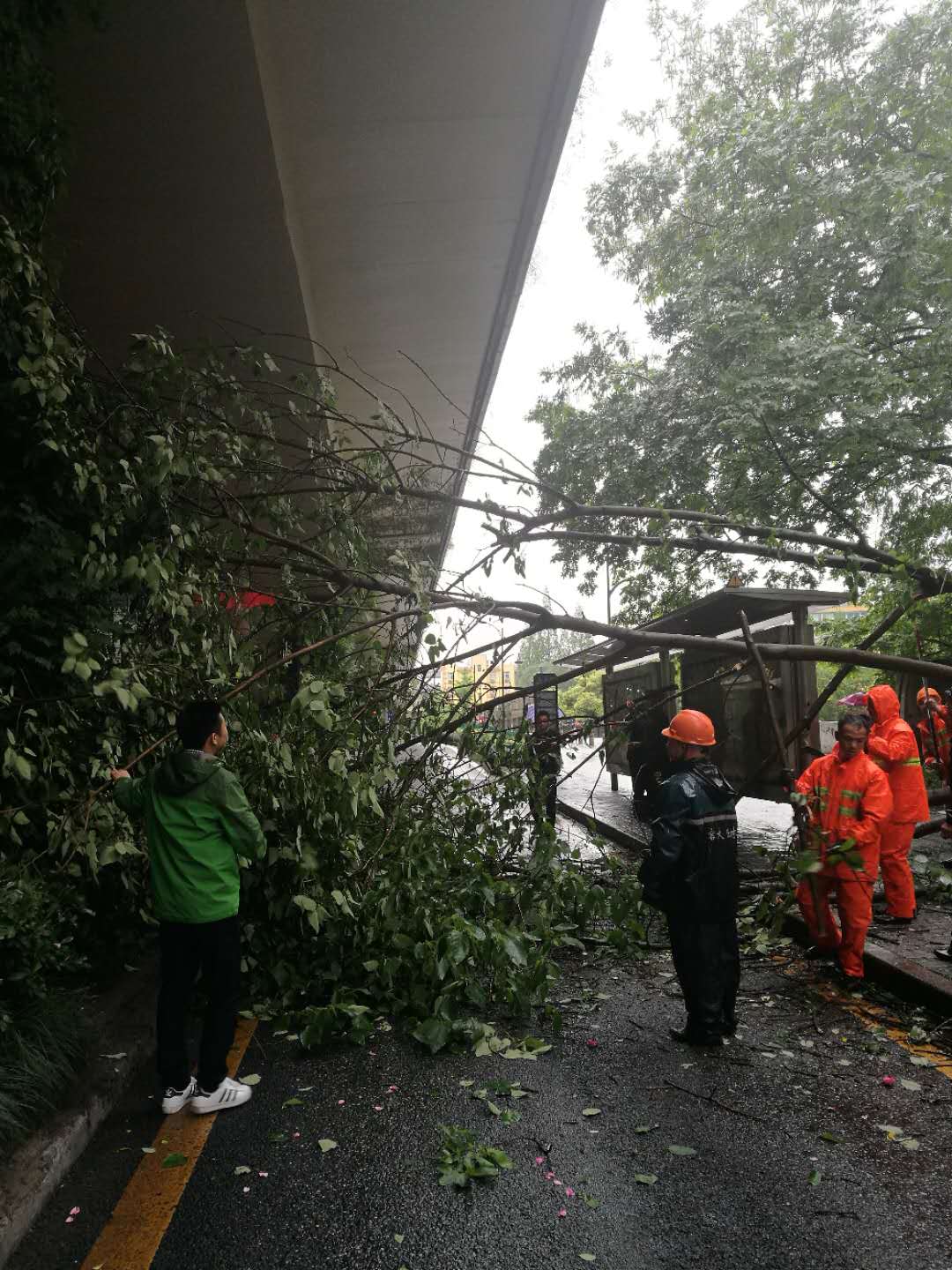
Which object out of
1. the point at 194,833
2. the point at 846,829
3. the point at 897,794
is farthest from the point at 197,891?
the point at 897,794

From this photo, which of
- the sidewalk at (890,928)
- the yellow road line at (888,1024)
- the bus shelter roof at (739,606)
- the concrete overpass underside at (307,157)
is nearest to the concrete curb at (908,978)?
the sidewalk at (890,928)

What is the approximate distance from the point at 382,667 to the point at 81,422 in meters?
2.29

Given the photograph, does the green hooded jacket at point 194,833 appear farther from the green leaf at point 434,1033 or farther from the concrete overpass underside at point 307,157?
the concrete overpass underside at point 307,157

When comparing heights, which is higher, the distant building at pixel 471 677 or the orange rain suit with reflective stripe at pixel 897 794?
the distant building at pixel 471 677

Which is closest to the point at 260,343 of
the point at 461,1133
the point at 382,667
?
the point at 382,667

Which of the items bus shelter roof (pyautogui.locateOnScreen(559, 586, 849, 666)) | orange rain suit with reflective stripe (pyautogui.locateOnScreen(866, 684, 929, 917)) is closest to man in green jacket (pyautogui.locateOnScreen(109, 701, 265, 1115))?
bus shelter roof (pyautogui.locateOnScreen(559, 586, 849, 666))

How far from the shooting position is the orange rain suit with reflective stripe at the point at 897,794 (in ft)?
22.8

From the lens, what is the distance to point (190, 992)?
4031 mm

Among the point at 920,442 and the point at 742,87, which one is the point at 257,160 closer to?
the point at 920,442

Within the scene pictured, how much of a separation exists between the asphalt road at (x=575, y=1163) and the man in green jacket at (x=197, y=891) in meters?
0.20

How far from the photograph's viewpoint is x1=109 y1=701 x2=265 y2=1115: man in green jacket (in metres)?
3.94

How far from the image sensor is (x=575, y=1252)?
283 centimetres

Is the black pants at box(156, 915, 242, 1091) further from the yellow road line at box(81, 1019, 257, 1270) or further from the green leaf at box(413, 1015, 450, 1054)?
the green leaf at box(413, 1015, 450, 1054)

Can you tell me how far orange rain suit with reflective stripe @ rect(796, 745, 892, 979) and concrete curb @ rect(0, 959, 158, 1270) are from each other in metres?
3.65
